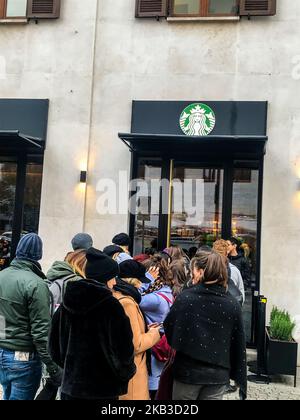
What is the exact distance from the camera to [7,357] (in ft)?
11.5

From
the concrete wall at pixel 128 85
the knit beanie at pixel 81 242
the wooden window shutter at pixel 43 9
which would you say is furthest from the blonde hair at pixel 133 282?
the wooden window shutter at pixel 43 9

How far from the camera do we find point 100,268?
2977 mm

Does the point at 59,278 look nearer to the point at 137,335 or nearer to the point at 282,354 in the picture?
the point at 137,335

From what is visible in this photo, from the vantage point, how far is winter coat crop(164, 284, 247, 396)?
10.5 ft

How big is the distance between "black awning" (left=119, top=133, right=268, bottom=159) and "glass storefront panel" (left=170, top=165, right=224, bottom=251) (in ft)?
1.22

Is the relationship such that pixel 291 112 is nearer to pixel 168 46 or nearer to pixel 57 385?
pixel 168 46

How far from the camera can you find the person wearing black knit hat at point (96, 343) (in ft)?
9.37

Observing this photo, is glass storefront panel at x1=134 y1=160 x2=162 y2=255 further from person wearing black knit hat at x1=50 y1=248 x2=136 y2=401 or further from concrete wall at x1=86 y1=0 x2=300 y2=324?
person wearing black knit hat at x1=50 y1=248 x2=136 y2=401

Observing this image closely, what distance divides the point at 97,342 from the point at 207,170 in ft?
18.9

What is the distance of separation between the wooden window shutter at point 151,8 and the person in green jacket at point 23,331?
20.2ft

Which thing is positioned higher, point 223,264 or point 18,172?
point 18,172

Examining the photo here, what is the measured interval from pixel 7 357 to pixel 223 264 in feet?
6.20


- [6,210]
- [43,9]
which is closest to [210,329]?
[6,210]
